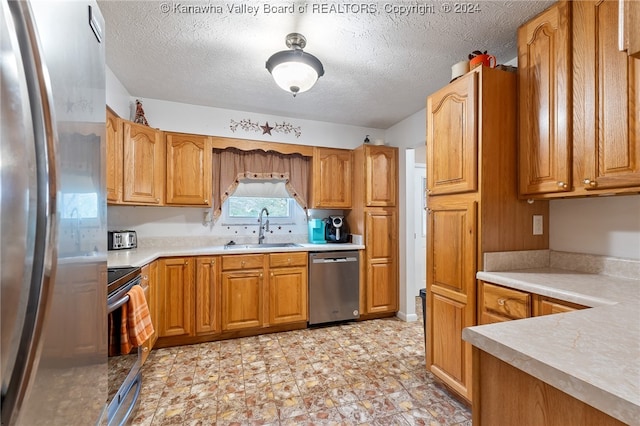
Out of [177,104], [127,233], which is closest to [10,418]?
[127,233]

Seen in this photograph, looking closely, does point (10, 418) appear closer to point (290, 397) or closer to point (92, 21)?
point (92, 21)

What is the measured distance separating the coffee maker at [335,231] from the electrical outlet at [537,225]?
2.13 meters

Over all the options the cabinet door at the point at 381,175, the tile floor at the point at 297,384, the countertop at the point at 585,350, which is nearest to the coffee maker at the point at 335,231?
the cabinet door at the point at 381,175

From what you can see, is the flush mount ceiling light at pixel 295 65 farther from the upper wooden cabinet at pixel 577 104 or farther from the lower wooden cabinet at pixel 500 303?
the lower wooden cabinet at pixel 500 303

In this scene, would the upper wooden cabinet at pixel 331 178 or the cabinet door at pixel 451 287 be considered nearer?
the cabinet door at pixel 451 287

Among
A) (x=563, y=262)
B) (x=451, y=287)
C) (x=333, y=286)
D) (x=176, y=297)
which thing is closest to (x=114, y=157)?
(x=176, y=297)

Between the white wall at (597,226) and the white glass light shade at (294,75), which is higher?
the white glass light shade at (294,75)

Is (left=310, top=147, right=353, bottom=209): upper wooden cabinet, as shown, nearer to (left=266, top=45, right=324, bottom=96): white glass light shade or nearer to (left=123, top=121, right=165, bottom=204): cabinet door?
(left=266, top=45, right=324, bottom=96): white glass light shade

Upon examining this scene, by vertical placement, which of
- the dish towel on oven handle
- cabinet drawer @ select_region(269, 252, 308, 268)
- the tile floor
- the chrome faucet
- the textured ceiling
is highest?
the textured ceiling

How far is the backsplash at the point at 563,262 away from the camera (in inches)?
62.1

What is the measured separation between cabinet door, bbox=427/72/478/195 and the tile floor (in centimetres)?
142

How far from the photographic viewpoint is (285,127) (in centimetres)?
357

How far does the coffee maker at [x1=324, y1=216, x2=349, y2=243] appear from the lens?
3.69 m

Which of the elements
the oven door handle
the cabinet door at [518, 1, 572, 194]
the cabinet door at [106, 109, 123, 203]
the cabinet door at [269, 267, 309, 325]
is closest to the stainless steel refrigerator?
the oven door handle
